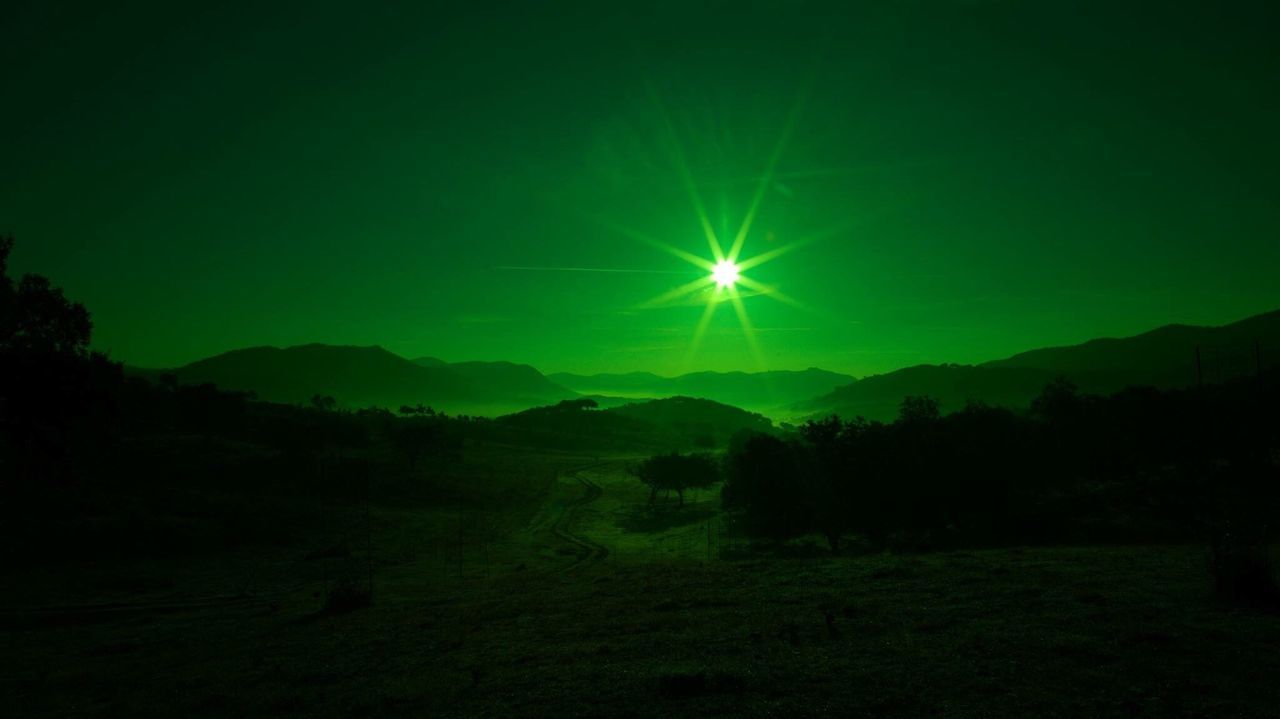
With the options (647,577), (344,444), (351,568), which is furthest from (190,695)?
(344,444)

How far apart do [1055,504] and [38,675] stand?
3505 cm

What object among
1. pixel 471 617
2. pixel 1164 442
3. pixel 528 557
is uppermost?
pixel 1164 442

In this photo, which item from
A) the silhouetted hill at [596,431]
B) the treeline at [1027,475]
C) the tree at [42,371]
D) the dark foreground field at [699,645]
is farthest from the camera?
the silhouetted hill at [596,431]

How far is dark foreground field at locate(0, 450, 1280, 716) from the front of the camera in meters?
8.49

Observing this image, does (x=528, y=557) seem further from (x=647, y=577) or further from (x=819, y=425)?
(x=819, y=425)

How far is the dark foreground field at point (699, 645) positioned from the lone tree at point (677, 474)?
37.5 m

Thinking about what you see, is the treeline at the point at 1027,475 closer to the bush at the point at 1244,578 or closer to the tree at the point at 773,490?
the tree at the point at 773,490

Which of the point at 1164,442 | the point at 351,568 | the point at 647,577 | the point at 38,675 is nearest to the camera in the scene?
the point at 38,675

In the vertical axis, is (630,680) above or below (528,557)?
above

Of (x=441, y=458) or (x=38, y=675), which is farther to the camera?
(x=441, y=458)

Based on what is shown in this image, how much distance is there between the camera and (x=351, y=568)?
2950cm

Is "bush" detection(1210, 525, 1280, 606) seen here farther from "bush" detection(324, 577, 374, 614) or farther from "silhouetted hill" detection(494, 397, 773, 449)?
"silhouetted hill" detection(494, 397, 773, 449)

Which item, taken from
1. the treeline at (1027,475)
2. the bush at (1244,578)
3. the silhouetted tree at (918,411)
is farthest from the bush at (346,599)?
the silhouetted tree at (918,411)

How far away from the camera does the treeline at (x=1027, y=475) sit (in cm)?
2677
